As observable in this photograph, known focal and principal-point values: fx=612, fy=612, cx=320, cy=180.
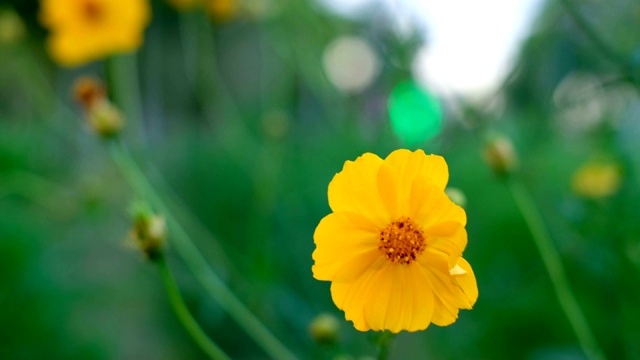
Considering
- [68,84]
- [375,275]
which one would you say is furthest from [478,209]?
[68,84]

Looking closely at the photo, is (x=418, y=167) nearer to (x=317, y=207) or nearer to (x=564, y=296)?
(x=564, y=296)

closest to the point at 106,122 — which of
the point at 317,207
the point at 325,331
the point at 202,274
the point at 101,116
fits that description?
the point at 101,116

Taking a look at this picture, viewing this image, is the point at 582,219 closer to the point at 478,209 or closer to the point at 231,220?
the point at 478,209

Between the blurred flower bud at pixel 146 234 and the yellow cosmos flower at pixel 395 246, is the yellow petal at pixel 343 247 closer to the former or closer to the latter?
the yellow cosmos flower at pixel 395 246

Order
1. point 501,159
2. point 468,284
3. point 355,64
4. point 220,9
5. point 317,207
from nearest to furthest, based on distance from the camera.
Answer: point 468,284
point 501,159
point 317,207
point 220,9
point 355,64

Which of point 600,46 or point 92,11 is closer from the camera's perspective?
point 600,46

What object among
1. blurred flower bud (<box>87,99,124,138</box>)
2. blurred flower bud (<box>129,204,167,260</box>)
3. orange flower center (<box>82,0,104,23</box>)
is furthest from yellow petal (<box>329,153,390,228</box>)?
orange flower center (<box>82,0,104,23</box>)
